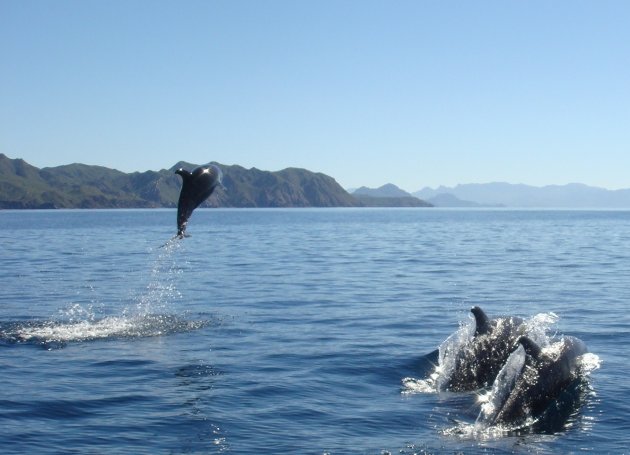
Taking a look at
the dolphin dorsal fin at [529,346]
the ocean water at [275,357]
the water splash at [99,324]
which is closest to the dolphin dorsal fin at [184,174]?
the water splash at [99,324]

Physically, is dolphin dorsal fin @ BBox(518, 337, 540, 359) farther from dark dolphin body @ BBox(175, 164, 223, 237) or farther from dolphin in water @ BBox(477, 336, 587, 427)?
dark dolphin body @ BBox(175, 164, 223, 237)

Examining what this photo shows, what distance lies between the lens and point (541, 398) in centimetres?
1644

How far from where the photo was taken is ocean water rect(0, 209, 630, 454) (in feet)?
49.2

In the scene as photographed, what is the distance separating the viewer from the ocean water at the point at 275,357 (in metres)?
15.0

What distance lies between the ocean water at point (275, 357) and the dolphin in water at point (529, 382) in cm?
54

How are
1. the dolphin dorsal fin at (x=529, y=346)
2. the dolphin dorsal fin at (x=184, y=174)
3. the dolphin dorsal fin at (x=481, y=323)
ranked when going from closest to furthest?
1. the dolphin dorsal fin at (x=529, y=346)
2. the dolphin dorsal fin at (x=481, y=323)
3. the dolphin dorsal fin at (x=184, y=174)

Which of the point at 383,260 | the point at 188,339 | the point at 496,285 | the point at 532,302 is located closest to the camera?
the point at 188,339

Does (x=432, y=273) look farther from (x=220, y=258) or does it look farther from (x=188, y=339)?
(x=188, y=339)

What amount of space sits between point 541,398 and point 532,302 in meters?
17.3

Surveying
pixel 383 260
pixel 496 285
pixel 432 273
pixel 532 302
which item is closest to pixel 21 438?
pixel 532 302

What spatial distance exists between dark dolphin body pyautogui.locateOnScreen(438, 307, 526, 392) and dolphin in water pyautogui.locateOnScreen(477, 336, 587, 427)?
1279 millimetres

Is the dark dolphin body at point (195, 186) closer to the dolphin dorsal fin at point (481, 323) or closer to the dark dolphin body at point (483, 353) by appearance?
the dolphin dorsal fin at point (481, 323)

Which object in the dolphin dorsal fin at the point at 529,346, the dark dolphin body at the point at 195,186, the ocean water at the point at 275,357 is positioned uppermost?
the dark dolphin body at the point at 195,186

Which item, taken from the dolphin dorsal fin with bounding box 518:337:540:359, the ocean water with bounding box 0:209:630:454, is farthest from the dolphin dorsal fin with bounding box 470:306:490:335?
the dolphin dorsal fin with bounding box 518:337:540:359
